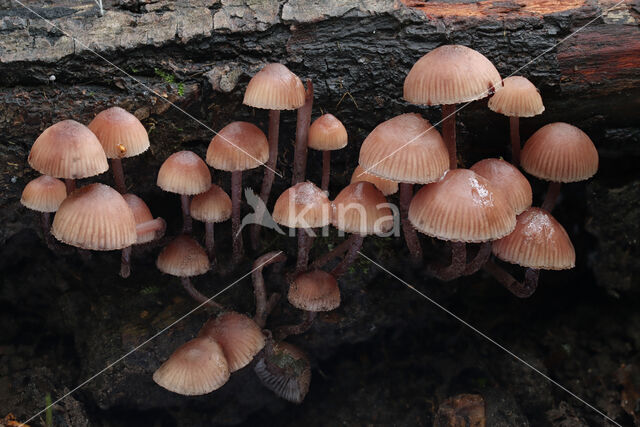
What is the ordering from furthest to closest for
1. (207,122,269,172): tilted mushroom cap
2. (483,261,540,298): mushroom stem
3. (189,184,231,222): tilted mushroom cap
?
(483,261,540,298): mushroom stem → (189,184,231,222): tilted mushroom cap → (207,122,269,172): tilted mushroom cap

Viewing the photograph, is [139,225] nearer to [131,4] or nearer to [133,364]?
[133,364]

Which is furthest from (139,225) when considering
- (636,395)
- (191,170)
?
(636,395)

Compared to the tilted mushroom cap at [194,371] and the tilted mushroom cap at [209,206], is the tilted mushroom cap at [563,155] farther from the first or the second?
the tilted mushroom cap at [194,371]

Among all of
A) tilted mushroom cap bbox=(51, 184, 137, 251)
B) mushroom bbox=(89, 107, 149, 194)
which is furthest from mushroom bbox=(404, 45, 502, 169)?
tilted mushroom cap bbox=(51, 184, 137, 251)

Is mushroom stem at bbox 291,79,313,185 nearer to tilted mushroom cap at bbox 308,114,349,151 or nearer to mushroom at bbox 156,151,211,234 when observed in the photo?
tilted mushroom cap at bbox 308,114,349,151

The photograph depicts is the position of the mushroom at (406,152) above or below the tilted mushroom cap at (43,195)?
above

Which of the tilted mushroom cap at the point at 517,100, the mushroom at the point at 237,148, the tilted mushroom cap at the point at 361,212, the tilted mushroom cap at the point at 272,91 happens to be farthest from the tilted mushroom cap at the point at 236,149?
the tilted mushroom cap at the point at 517,100
